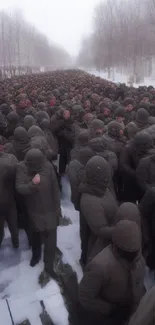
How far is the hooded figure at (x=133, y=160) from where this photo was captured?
12.9 ft

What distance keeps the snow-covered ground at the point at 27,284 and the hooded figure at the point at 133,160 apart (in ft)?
3.24

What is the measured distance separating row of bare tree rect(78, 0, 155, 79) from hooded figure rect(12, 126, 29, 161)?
103 ft

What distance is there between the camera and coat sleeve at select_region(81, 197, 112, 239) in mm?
2652

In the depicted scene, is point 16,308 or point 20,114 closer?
point 16,308

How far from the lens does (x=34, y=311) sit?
3.35m

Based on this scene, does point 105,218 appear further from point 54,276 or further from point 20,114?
point 20,114

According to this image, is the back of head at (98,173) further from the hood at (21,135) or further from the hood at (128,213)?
the hood at (21,135)

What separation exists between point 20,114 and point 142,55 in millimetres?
33408

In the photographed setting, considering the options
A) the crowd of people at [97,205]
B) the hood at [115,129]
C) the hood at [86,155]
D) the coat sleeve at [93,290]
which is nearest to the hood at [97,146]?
the crowd of people at [97,205]

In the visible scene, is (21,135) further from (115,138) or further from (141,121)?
(141,121)

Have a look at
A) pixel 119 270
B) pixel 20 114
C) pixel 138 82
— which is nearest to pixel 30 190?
pixel 119 270

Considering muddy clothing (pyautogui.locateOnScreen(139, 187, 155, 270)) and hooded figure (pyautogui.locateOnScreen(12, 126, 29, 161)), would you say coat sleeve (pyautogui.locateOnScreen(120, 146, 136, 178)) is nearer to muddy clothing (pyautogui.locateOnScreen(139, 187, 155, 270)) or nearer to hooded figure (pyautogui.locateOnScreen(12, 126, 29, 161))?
muddy clothing (pyautogui.locateOnScreen(139, 187, 155, 270))

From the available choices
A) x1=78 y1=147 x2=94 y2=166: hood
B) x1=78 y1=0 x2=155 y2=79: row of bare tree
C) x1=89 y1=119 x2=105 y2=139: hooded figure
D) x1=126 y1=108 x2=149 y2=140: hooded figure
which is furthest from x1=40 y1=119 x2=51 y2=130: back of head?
x1=78 y1=0 x2=155 y2=79: row of bare tree

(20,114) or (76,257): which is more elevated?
(20,114)
